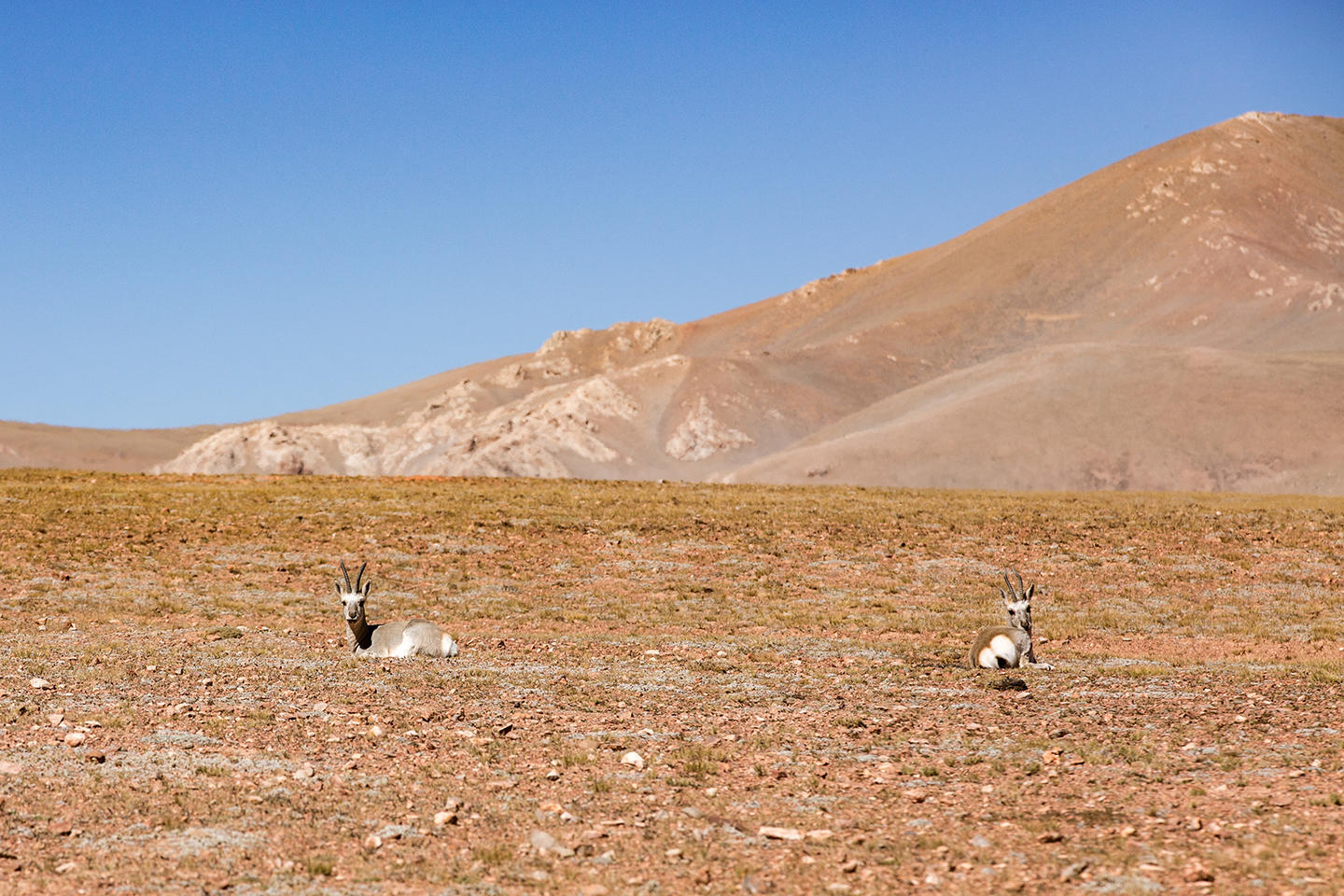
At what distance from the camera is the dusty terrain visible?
9148 millimetres

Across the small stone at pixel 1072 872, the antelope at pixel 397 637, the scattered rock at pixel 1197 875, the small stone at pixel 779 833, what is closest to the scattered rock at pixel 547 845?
the small stone at pixel 779 833

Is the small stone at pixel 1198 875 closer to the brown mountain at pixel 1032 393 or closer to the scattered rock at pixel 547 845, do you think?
the scattered rock at pixel 547 845

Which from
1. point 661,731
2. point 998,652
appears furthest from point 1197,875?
point 998,652

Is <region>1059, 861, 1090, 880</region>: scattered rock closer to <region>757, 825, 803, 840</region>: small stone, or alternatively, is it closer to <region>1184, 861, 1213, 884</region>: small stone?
<region>1184, 861, 1213, 884</region>: small stone

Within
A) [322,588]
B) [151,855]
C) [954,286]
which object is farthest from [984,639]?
[954,286]

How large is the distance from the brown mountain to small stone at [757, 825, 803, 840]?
290 feet

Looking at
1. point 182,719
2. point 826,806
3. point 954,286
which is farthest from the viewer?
point 954,286

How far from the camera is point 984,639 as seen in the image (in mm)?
18156

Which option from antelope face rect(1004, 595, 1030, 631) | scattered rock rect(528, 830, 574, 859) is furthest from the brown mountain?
scattered rock rect(528, 830, 574, 859)

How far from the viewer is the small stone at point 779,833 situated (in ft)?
31.8

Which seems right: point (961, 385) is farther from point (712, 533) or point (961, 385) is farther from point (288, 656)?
point (288, 656)

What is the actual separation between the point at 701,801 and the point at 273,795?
350 cm

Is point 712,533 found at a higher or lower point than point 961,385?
lower

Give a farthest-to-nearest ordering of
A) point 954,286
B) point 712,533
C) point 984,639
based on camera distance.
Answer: point 954,286 → point 712,533 → point 984,639
